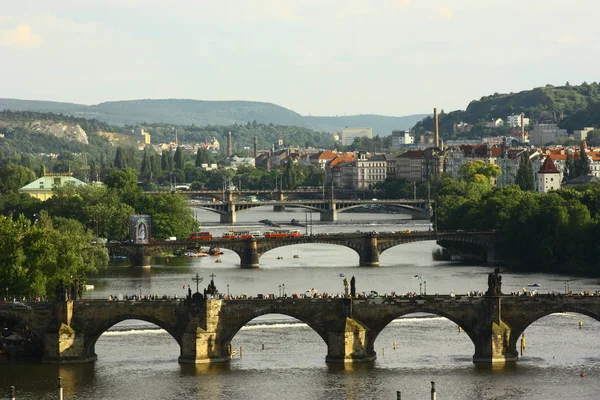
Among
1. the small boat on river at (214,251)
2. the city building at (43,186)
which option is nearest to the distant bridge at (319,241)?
the small boat on river at (214,251)

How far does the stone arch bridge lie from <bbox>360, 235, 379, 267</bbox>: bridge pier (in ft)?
184

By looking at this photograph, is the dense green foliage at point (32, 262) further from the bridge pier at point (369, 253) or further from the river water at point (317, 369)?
the bridge pier at point (369, 253)

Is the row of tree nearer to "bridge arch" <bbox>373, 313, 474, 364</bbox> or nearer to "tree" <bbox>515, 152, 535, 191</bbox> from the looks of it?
"bridge arch" <bbox>373, 313, 474, 364</bbox>

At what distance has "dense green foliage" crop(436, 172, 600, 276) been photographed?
125000 millimetres

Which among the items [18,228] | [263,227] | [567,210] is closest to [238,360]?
[18,228]

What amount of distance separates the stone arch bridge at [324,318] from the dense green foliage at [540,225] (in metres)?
42.1

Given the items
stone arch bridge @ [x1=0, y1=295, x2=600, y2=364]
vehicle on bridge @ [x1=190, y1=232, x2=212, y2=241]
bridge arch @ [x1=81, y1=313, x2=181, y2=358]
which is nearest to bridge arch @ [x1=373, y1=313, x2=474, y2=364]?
stone arch bridge @ [x1=0, y1=295, x2=600, y2=364]

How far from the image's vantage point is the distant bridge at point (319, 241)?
446 feet

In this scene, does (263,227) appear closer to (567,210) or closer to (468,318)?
(567,210)

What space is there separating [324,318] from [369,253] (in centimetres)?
5758

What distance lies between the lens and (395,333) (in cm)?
8931

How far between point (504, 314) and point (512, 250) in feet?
185

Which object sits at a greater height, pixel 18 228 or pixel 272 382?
pixel 18 228

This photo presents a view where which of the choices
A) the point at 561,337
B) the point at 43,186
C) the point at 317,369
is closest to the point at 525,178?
the point at 43,186
